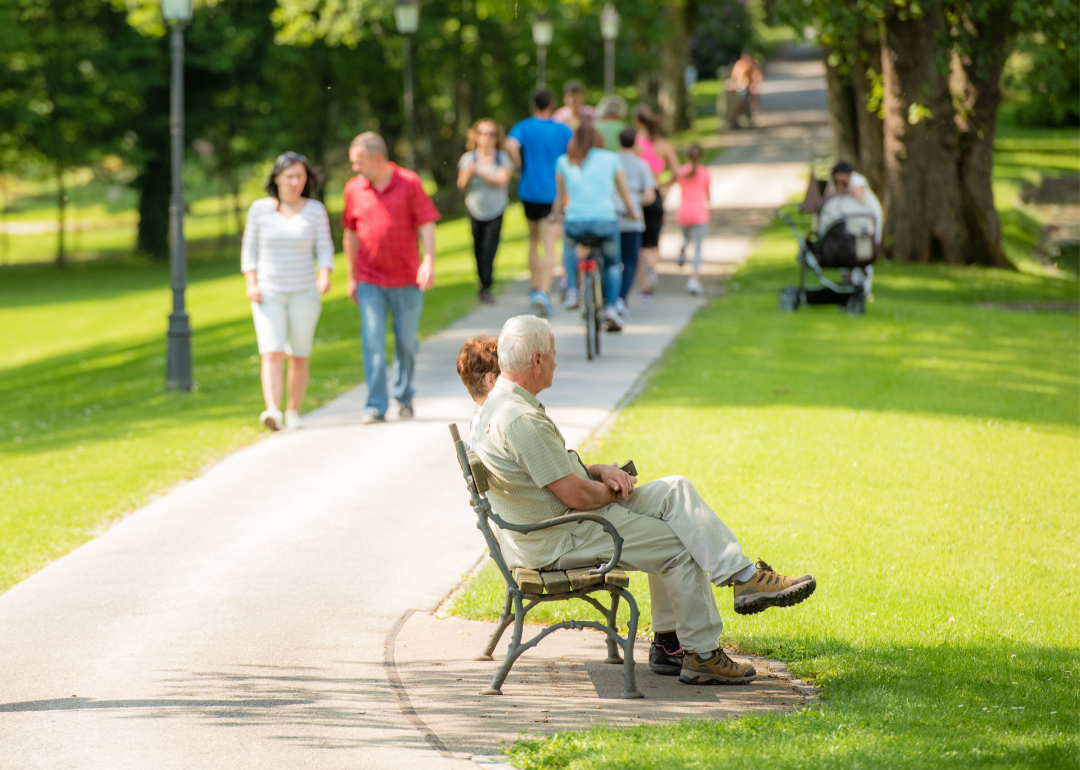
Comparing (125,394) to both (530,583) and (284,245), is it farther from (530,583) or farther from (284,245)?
(530,583)

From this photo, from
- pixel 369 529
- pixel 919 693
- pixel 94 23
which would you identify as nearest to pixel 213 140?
pixel 94 23

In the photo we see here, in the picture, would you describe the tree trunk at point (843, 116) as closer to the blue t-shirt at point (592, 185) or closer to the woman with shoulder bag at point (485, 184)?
the woman with shoulder bag at point (485, 184)

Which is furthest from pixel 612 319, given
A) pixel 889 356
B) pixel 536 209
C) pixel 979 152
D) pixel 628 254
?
pixel 979 152

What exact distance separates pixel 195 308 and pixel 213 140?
2139cm

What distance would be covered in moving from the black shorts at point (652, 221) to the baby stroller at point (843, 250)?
148cm

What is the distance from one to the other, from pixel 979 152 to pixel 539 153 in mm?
8971

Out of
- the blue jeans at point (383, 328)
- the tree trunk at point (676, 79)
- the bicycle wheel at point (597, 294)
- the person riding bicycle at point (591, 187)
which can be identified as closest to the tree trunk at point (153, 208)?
the tree trunk at point (676, 79)

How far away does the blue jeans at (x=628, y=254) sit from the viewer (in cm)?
1402

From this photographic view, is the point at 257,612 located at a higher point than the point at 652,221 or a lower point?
lower

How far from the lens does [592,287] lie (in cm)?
1221

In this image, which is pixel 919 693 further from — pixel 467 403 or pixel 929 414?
pixel 467 403

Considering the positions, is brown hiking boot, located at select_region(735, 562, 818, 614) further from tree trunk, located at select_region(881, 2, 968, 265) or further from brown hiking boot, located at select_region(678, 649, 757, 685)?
tree trunk, located at select_region(881, 2, 968, 265)

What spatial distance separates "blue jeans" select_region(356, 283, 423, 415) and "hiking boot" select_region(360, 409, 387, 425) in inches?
3.3

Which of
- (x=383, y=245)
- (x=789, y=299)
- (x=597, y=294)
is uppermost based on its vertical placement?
(x=383, y=245)
